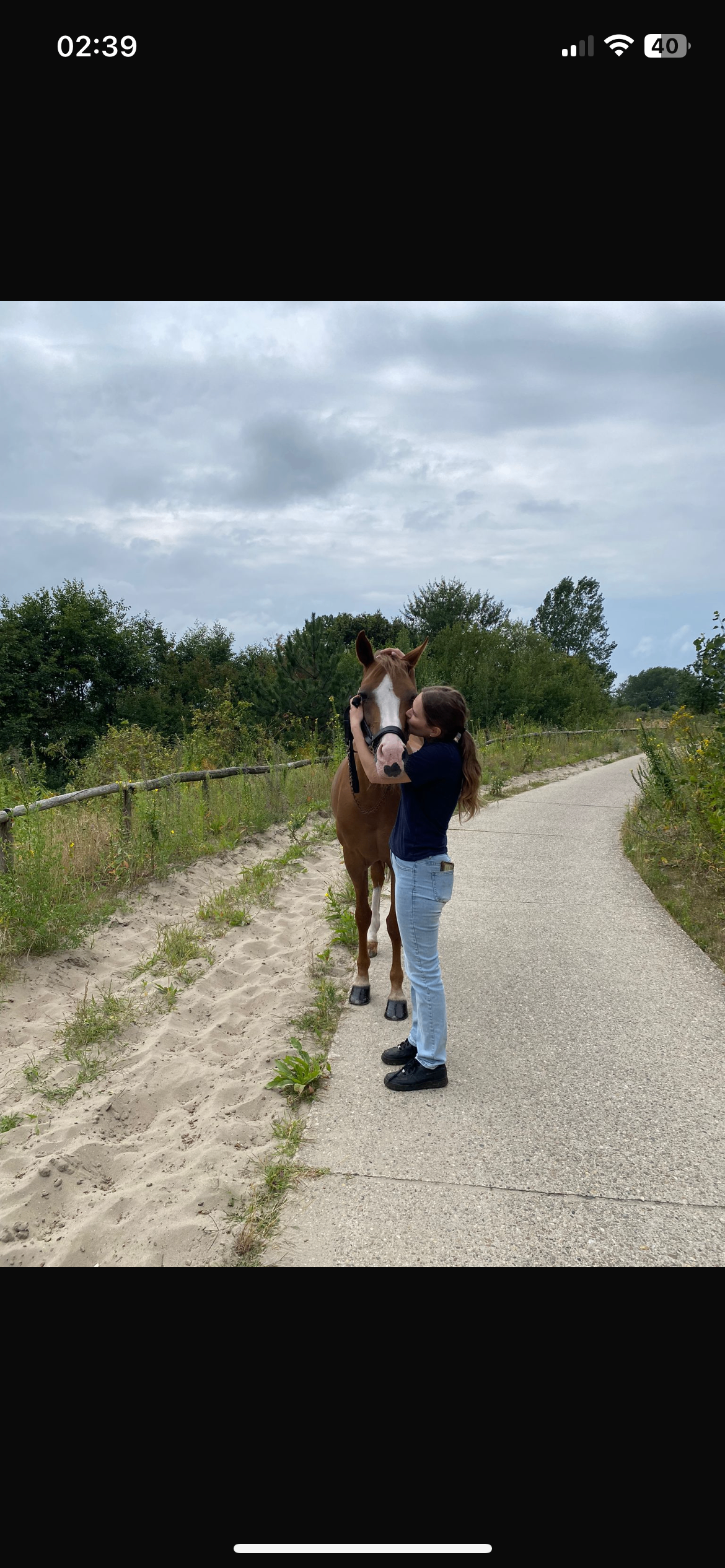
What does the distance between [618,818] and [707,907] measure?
4918 millimetres

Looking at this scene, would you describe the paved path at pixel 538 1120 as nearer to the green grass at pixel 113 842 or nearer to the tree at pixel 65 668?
the green grass at pixel 113 842

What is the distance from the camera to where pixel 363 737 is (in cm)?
336

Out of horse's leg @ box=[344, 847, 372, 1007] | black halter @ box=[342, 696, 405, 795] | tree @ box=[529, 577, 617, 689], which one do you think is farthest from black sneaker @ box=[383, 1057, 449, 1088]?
tree @ box=[529, 577, 617, 689]

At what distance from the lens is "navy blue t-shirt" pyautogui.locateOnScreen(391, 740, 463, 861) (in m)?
3.17

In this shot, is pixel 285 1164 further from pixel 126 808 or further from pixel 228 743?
pixel 228 743

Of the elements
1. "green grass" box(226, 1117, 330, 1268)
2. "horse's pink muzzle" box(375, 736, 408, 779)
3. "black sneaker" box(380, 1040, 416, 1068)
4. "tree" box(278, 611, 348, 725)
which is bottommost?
"green grass" box(226, 1117, 330, 1268)

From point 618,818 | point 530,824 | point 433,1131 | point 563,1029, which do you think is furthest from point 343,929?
point 618,818

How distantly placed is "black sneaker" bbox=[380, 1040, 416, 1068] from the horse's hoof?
18.9 inches

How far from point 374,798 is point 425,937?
0.93 m

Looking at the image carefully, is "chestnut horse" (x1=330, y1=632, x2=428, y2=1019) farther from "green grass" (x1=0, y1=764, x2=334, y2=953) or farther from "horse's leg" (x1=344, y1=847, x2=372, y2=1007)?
"green grass" (x1=0, y1=764, x2=334, y2=953)

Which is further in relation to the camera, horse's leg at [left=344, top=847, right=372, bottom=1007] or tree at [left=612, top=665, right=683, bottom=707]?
tree at [left=612, top=665, right=683, bottom=707]

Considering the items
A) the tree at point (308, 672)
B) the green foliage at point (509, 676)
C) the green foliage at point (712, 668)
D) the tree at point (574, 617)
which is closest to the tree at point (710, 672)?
the green foliage at point (712, 668)

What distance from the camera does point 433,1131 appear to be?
3.14 m

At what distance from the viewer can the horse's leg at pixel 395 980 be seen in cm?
423
